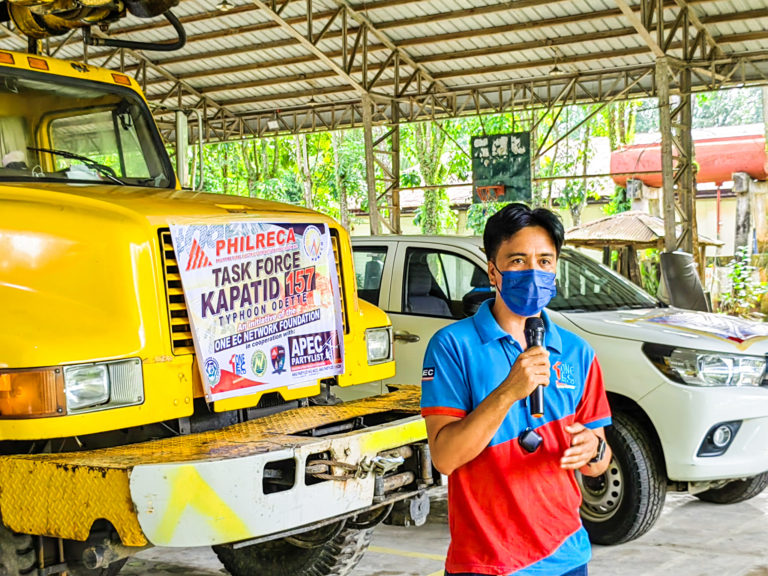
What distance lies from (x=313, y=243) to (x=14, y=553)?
202 cm

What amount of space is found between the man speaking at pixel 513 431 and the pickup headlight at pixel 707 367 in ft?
11.7

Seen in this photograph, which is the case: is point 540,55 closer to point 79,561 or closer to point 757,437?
point 757,437

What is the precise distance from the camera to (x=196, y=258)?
4.50 meters

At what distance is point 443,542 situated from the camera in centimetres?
657

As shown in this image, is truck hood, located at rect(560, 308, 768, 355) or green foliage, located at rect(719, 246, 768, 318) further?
green foliage, located at rect(719, 246, 768, 318)

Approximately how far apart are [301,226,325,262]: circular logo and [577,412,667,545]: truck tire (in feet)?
8.02

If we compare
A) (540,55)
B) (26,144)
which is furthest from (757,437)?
(540,55)

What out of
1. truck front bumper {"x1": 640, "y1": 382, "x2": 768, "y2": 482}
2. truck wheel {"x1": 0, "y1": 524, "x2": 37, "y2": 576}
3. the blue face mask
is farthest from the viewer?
truck front bumper {"x1": 640, "y1": 382, "x2": 768, "y2": 482}

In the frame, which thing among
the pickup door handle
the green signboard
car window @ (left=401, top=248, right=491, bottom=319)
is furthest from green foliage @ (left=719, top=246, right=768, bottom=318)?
the pickup door handle

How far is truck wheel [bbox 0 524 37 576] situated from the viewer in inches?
163

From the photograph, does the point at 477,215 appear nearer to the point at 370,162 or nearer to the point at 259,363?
the point at 370,162

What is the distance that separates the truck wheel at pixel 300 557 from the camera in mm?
5105

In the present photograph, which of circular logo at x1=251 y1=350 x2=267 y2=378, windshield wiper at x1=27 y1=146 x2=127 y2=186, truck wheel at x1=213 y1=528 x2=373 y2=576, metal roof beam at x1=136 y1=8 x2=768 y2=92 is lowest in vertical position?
truck wheel at x1=213 y1=528 x2=373 y2=576

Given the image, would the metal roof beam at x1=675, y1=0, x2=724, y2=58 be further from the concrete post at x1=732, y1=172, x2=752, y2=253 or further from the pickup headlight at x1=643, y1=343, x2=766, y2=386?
the pickup headlight at x1=643, y1=343, x2=766, y2=386
